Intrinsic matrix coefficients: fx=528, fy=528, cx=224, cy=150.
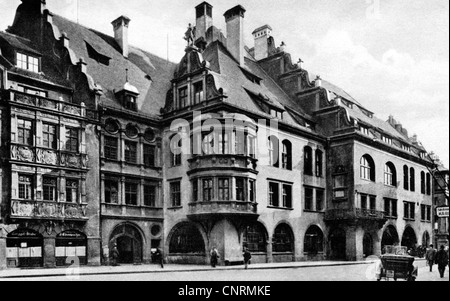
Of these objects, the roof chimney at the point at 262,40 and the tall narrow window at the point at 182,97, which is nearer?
the tall narrow window at the point at 182,97

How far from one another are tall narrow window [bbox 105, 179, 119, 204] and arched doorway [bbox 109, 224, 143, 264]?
1756mm

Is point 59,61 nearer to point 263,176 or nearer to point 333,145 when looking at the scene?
point 263,176

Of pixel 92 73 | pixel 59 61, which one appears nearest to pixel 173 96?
pixel 92 73

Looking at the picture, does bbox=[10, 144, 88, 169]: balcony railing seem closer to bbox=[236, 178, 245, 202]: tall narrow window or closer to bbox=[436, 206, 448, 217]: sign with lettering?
bbox=[236, 178, 245, 202]: tall narrow window

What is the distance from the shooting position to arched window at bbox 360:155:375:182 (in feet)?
141

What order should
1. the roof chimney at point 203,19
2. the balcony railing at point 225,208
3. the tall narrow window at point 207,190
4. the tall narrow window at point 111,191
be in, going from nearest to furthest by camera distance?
the balcony railing at point 225,208 → the tall narrow window at point 207,190 → the tall narrow window at point 111,191 → the roof chimney at point 203,19

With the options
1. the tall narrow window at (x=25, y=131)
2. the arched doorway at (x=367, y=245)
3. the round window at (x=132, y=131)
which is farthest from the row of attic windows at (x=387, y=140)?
the tall narrow window at (x=25, y=131)

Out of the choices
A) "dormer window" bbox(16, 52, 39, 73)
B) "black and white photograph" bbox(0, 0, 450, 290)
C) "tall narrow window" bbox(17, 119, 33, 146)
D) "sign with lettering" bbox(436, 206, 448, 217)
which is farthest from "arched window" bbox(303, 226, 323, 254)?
"dormer window" bbox(16, 52, 39, 73)

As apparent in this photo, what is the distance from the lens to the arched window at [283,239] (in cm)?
3731

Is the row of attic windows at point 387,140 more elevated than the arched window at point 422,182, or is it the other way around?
the row of attic windows at point 387,140

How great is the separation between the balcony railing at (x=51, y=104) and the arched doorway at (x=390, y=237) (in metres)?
26.7

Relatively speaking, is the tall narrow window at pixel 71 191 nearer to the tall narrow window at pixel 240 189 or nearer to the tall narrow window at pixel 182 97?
the tall narrow window at pixel 182 97

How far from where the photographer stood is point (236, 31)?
1604 inches

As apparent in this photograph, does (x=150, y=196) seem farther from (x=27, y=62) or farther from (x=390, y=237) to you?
(x=390, y=237)
